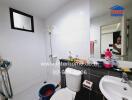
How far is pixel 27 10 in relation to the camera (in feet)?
6.82

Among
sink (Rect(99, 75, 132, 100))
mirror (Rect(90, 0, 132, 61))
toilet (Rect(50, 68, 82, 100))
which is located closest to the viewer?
sink (Rect(99, 75, 132, 100))

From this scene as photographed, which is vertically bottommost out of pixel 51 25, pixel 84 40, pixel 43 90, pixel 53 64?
pixel 43 90

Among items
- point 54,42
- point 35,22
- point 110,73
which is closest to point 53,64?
point 54,42

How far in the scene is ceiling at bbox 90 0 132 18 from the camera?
1259 mm

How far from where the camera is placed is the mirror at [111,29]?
1219 mm

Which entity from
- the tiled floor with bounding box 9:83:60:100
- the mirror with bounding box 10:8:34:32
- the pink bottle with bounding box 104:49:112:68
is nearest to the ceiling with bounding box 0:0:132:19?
the mirror with bounding box 10:8:34:32

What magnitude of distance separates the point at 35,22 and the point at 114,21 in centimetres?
209

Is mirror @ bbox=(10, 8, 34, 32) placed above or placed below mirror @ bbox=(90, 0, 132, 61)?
above

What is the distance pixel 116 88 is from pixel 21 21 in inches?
101

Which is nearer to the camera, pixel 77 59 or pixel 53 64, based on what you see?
pixel 77 59

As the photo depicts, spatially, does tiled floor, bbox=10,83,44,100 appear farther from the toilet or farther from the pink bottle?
the pink bottle

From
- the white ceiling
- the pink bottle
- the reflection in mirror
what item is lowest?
the pink bottle

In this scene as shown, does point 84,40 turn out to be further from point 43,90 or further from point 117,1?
point 43,90

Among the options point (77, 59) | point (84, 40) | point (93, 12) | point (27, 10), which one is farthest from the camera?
point (27, 10)
